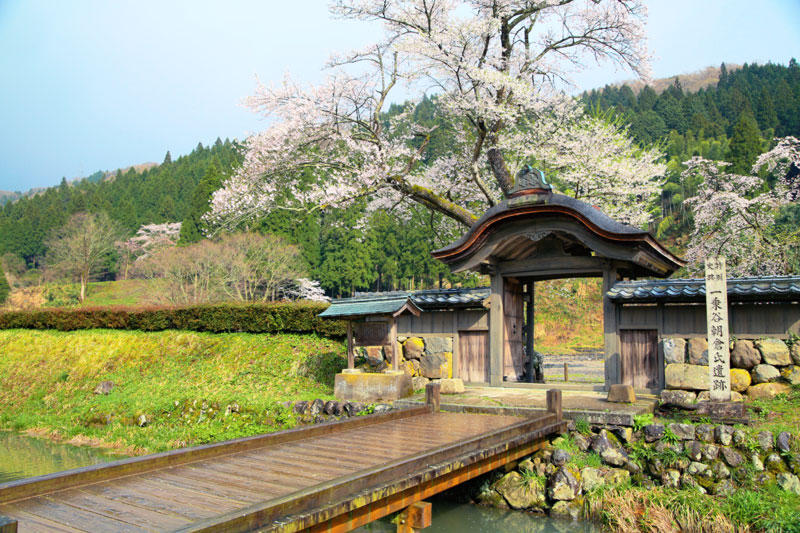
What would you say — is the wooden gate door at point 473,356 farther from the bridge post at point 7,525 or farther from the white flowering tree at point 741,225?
the white flowering tree at point 741,225

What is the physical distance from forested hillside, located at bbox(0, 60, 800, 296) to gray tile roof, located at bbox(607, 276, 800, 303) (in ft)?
31.9

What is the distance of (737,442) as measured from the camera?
696 cm

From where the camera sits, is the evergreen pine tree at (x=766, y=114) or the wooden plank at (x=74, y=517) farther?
the evergreen pine tree at (x=766, y=114)

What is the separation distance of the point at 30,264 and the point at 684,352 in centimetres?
6177

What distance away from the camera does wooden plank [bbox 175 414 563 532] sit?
3.71 metres

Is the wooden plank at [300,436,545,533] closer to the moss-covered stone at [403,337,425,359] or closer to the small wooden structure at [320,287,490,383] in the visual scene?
the small wooden structure at [320,287,490,383]

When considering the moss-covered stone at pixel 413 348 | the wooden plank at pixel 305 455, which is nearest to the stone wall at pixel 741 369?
the moss-covered stone at pixel 413 348

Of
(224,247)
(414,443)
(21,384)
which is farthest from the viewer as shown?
(224,247)

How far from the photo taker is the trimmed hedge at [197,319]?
52.4 feet

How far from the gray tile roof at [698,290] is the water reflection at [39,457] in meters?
10.1

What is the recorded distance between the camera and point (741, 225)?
19531 millimetres

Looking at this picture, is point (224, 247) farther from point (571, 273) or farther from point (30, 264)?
point (30, 264)

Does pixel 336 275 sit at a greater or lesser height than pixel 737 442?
greater

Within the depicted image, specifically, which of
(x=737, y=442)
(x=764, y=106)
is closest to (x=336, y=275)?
(x=737, y=442)
